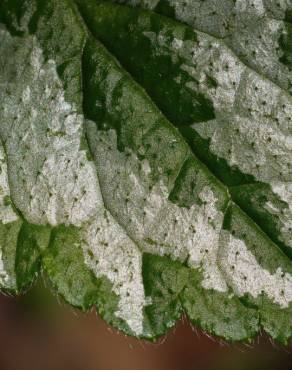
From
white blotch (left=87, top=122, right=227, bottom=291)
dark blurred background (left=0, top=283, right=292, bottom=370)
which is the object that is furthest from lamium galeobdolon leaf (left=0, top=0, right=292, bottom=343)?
dark blurred background (left=0, top=283, right=292, bottom=370)

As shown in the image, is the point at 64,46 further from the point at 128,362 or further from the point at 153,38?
the point at 128,362

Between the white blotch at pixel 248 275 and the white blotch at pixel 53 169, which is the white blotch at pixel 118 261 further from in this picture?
the white blotch at pixel 248 275

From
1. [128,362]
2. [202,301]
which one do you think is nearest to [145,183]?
[202,301]

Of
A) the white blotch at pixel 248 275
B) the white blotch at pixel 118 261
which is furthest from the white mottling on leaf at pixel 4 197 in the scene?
the white blotch at pixel 248 275

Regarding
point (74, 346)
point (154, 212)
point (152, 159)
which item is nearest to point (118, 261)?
point (154, 212)

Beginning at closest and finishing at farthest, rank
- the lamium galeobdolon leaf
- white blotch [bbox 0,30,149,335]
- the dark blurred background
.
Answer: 1. the lamium galeobdolon leaf
2. white blotch [bbox 0,30,149,335]
3. the dark blurred background

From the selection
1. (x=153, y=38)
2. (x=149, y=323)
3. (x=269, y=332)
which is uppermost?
(x=153, y=38)

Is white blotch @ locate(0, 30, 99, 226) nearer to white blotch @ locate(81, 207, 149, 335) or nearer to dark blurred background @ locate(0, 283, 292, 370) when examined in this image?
white blotch @ locate(81, 207, 149, 335)
